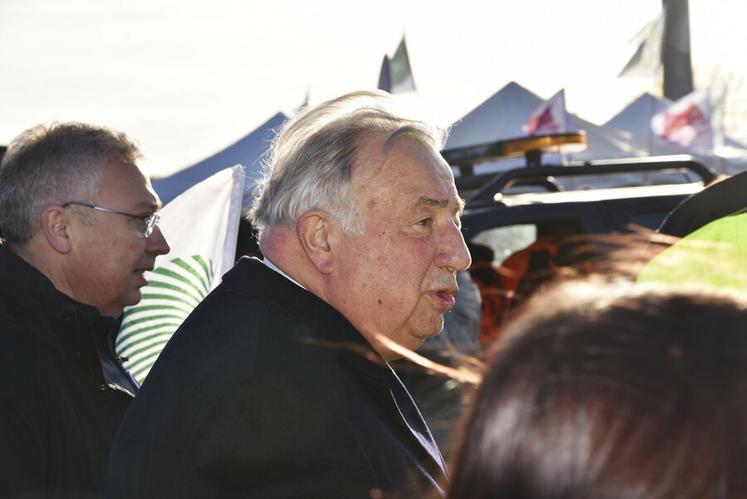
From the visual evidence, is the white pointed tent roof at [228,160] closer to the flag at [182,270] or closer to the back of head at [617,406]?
the flag at [182,270]

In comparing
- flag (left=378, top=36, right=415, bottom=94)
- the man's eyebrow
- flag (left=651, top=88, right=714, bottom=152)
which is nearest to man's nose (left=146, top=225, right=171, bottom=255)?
the man's eyebrow

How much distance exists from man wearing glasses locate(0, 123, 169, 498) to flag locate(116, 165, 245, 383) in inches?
17.6

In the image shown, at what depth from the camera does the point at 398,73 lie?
15.8 meters

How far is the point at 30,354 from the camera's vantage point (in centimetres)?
258

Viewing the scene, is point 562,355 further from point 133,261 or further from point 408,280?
point 133,261

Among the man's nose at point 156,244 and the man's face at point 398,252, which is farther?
the man's nose at point 156,244

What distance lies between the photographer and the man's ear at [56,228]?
3.01 meters

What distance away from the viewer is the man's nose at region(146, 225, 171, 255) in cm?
331

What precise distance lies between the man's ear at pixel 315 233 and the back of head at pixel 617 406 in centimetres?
125

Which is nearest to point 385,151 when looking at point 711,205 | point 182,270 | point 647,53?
point 711,205

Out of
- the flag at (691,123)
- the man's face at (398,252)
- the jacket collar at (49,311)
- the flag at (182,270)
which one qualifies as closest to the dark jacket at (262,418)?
the man's face at (398,252)

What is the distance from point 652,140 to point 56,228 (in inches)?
531

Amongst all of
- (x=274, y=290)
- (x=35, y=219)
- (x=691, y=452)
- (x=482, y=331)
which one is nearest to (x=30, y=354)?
(x=35, y=219)

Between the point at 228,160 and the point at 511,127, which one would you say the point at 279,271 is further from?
the point at 511,127
